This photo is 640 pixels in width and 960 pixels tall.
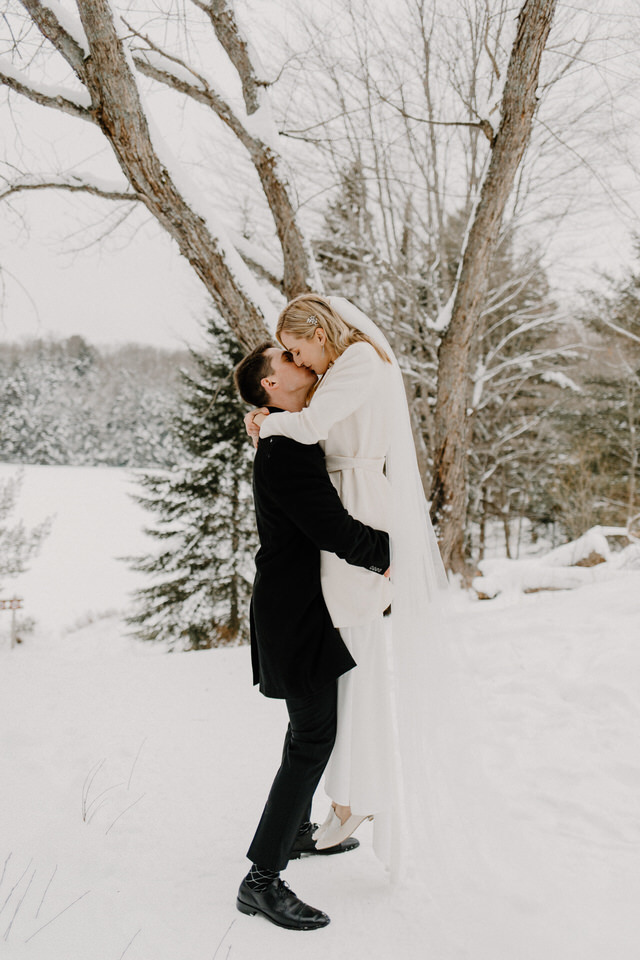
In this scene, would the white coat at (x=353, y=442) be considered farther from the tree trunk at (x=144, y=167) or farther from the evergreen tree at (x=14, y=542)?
the evergreen tree at (x=14, y=542)

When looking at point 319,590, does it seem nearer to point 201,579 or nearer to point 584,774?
point 584,774

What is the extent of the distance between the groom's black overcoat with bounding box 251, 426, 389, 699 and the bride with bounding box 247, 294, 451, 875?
0.19ft

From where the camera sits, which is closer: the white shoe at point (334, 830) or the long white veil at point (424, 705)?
the long white veil at point (424, 705)

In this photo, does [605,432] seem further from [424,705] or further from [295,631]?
[295,631]

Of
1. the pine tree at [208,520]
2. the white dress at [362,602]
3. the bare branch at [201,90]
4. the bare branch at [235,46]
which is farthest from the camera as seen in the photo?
the pine tree at [208,520]

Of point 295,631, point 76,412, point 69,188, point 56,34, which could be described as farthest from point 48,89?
point 76,412

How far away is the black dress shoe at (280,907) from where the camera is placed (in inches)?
67.6

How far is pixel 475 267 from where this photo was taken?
440cm

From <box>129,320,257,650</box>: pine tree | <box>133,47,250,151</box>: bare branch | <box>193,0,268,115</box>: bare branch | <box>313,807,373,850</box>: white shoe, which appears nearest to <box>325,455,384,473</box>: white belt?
<box>313,807,373,850</box>: white shoe

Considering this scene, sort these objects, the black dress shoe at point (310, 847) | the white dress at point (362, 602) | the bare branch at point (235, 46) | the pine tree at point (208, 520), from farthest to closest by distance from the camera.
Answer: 1. the pine tree at point (208, 520)
2. the bare branch at point (235, 46)
3. the black dress shoe at point (310, 847)
4. the white dress at point (362, 602)

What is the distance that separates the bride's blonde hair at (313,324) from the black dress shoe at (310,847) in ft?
5.79

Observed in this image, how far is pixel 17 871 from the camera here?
6.29ft

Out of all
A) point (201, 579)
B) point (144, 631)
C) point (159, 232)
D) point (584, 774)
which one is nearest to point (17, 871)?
point (584, 774)

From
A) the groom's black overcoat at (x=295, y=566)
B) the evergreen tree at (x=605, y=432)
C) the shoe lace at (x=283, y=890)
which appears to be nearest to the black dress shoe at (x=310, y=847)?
the shoe lace at (x=283, y=890)
